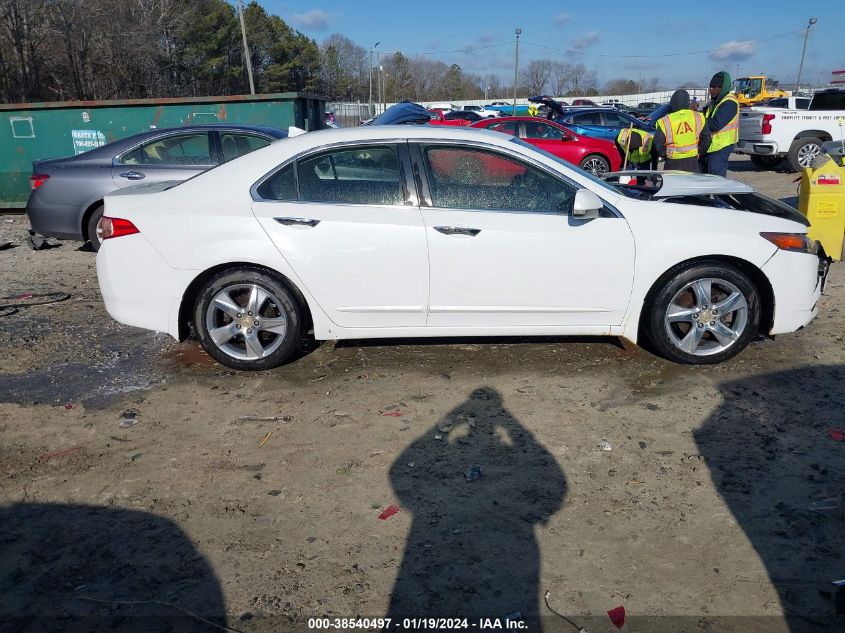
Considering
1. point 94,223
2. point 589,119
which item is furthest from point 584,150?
point 94,223

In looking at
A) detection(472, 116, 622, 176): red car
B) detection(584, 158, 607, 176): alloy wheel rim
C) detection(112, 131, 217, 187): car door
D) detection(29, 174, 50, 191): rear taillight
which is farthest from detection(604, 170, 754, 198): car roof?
detection(584, 158, 607, 176): alloy wheel rim

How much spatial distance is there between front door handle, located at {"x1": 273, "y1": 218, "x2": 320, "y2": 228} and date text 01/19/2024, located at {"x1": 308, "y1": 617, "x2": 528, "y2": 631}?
2.55 metres

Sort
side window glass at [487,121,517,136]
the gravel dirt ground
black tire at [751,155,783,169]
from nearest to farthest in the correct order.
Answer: the gravel dirt ground < side window glass at [487,121,517,136] < black tire at [751,155,783,169]

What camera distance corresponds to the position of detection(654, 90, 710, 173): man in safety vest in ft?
26.7

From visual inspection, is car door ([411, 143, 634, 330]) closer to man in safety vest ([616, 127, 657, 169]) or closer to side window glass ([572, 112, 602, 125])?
man in safety vest ([616, 127, 657, 169])

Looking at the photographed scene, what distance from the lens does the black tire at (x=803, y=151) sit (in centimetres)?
1488

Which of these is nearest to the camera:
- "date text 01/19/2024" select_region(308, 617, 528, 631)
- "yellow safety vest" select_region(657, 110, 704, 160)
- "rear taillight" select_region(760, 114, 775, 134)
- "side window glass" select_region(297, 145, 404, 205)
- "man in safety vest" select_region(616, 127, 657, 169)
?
"date text 01/19/2024" select_region(308, 617, 528, 631)

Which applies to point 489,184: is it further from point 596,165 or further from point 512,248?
point 596,165

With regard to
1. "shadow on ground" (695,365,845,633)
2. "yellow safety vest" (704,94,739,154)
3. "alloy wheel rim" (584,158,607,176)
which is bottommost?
"shadow on ground" (695,365,845,633)

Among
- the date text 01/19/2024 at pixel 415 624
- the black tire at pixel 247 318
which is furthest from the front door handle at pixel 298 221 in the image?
the date text 01/19/2024 at pixel 415 624

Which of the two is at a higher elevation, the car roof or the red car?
the car roof

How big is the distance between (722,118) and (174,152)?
21.8 feet

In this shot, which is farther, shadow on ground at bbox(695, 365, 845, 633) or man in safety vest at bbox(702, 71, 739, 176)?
man in safety vest at bbox(702, 71, 739, 176)

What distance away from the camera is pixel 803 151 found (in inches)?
591
